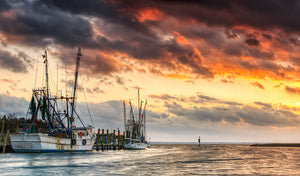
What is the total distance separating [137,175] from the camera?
43.8m

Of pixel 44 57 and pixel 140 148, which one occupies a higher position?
pixel 44 57

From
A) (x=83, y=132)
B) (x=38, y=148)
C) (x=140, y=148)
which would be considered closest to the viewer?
(x=38, y=148)

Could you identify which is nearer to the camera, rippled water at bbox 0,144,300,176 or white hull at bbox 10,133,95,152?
rippled water at bbox 0,144,300,176

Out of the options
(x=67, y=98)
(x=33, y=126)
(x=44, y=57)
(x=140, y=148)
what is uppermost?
(x=44, y=57)

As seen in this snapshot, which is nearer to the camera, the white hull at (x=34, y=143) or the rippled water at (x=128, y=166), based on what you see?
the rippled water at (x=128, y=166)

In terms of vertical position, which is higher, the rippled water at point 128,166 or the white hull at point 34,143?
the white hull at point 34,143

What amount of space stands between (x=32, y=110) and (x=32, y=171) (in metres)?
40.6

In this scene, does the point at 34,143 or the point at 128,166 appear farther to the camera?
the point at 34,143

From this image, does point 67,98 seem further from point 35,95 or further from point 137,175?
point 137,175

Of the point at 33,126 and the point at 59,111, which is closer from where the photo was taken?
the point at 33,126

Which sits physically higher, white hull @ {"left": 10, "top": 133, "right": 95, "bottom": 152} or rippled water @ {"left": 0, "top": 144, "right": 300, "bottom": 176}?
white hull @ {"left": 10, "top": 133, "right": 95, "bottom": 152}

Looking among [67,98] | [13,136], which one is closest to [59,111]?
[67,98]

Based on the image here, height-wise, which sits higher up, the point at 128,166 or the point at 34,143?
the point at 34,143

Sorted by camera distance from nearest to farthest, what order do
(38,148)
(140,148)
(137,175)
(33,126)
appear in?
(137,175) → (38,148) → (33,126) → (140,148)
